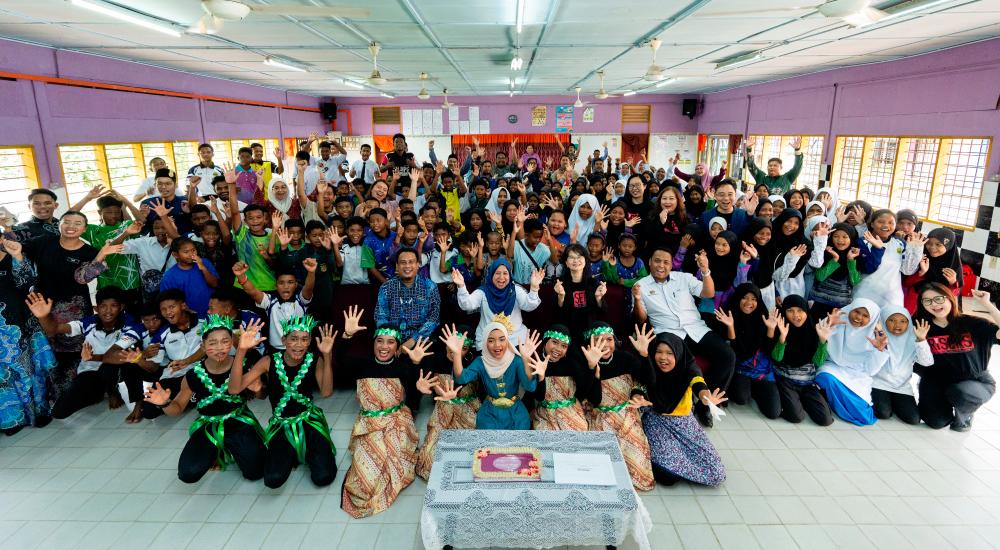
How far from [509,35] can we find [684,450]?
17.3ft

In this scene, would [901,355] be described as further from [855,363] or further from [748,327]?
[748,327]

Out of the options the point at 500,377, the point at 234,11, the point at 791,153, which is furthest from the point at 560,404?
the point at 791,153

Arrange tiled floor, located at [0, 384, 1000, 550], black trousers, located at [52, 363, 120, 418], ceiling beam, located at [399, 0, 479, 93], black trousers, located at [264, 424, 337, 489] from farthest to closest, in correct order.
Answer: ceiling beam, located at [399, 0, 479, 93] → black trousers, located at [52, 363, 120, 418] → black trousers, located at [264, 424, 337, 489] → tiled floor, located at [0, 384, 1000, 550]

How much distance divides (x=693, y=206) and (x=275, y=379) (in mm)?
5782

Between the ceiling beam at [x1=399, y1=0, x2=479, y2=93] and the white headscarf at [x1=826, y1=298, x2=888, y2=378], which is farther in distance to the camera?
the ceiling beam at [x1=399, y1=0, x2=479, y2=93]

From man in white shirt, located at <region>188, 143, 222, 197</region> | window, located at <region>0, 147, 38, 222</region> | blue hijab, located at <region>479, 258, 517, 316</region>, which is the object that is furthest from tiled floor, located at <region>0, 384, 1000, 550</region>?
man in white shirt, located at <region>188, 143, 222, 197</region>

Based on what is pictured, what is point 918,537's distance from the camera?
3.42 metres

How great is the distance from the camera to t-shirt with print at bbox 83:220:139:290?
5.32 m

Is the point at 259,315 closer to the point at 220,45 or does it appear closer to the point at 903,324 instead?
the point at 220,45

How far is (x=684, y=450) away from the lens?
4027mm

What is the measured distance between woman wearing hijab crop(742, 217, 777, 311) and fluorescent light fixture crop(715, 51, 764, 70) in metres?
3.27

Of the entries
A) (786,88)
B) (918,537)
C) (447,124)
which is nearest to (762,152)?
(786,88)

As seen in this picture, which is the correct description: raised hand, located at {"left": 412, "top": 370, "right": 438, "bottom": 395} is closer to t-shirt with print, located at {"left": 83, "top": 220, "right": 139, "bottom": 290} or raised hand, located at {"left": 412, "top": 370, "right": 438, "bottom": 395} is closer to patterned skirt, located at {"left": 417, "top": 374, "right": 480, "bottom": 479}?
patterned skirt, located at {"left": 417, "top": 374, "right": 480, "bottom": 479}

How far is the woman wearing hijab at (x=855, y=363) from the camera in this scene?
189 inches
